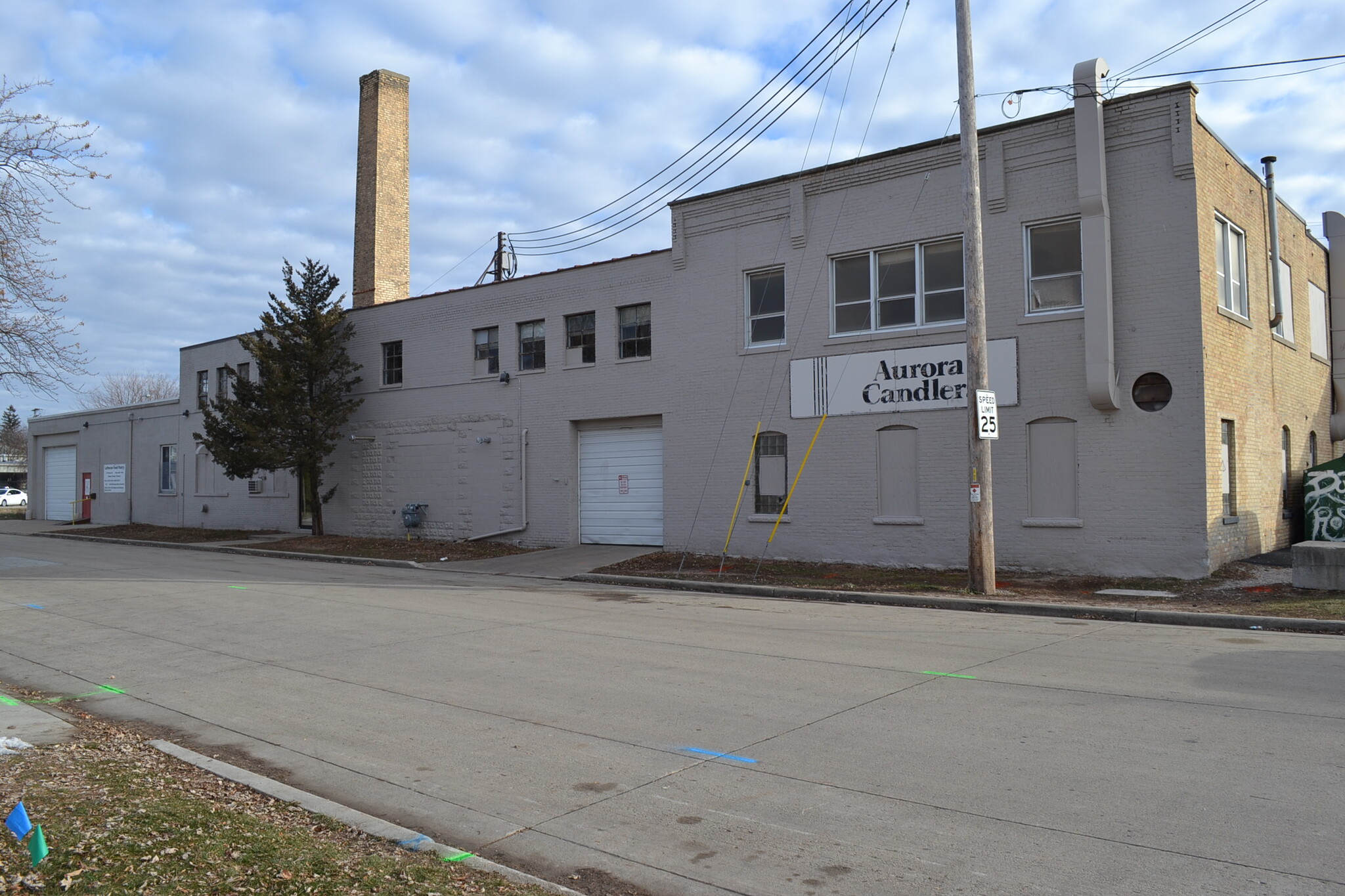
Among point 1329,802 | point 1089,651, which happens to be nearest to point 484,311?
point 1089,651

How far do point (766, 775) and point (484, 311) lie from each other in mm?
20925

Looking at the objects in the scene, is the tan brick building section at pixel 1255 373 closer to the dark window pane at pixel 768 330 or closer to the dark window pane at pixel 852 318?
the dark window pane at pixel 852 318

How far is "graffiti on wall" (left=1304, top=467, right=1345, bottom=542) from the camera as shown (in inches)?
733

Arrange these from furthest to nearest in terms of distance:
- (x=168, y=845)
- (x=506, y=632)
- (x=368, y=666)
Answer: (x=506, y=632), (x=368, y=666), (x=168, y=845)

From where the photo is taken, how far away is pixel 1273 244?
63.1 feet

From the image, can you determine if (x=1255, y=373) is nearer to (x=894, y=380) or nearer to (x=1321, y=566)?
(x=1321, y=566)

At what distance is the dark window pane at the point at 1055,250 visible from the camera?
16734mm

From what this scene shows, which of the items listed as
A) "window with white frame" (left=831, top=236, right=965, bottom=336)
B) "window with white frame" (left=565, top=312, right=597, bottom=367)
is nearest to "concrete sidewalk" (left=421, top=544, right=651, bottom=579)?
"window with white frame" (left=565, top=312, right=597, bottom=367)

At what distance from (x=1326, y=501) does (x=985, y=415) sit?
9494mm

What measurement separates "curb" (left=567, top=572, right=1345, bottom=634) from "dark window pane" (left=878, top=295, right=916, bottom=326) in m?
5.91

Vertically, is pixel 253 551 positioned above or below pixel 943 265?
below

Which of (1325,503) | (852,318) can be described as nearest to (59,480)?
(852,318)

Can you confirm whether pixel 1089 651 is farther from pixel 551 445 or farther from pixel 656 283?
pixel 551 445

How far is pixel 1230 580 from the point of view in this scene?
15.1m
